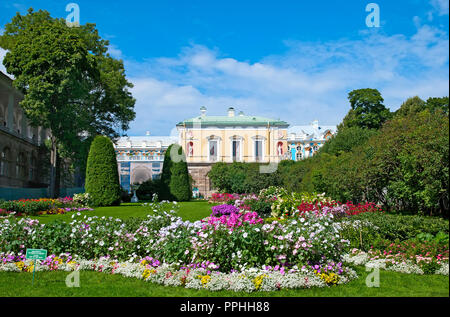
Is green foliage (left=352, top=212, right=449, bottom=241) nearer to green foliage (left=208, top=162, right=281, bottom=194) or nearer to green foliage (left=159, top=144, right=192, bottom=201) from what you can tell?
Answer: green foliage (left=159, top=144, right=192, bottom=201)

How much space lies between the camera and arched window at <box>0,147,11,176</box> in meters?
24.5

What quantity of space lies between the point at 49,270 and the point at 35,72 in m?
17.7

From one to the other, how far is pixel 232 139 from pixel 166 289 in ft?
129

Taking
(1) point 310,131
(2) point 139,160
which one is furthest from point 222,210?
(1) point 310,131

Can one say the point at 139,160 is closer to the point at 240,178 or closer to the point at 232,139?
the point at 232,139

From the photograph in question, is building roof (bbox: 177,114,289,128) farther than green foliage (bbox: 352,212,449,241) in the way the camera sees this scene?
Yes

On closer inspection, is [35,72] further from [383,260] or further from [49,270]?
[383,260]

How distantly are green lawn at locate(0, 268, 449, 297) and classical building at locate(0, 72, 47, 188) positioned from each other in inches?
828

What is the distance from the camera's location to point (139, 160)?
5431 cm

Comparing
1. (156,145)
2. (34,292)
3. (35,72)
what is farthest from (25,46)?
(156,145)

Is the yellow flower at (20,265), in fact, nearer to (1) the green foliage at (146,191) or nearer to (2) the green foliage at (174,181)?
(2) the green foliage at (174,181)

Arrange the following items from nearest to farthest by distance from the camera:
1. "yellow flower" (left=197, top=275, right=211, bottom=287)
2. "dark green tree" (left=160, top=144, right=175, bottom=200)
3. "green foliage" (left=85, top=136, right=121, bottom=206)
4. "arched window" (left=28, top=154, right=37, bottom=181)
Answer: "yellow flower" (left=197, top=275, right=211, bottom=287) → "green foliage" (left=85, top=136, right=121, bottom=206) → "dark green tree" (left=160, top=144, right=175, bottom=200) → "arched window" (left=28, top=154, right=37, bottom=181)

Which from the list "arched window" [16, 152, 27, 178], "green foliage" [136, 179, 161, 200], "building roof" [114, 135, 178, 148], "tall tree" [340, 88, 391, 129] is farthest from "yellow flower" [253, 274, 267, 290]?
"building roof" [114, 135, 178, 148]

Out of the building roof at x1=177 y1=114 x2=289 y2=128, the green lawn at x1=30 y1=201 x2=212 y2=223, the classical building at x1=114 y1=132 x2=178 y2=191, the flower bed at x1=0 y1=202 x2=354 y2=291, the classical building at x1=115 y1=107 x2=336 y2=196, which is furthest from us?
the classical building at x1=114 y1=132 x2=178 y2=191
